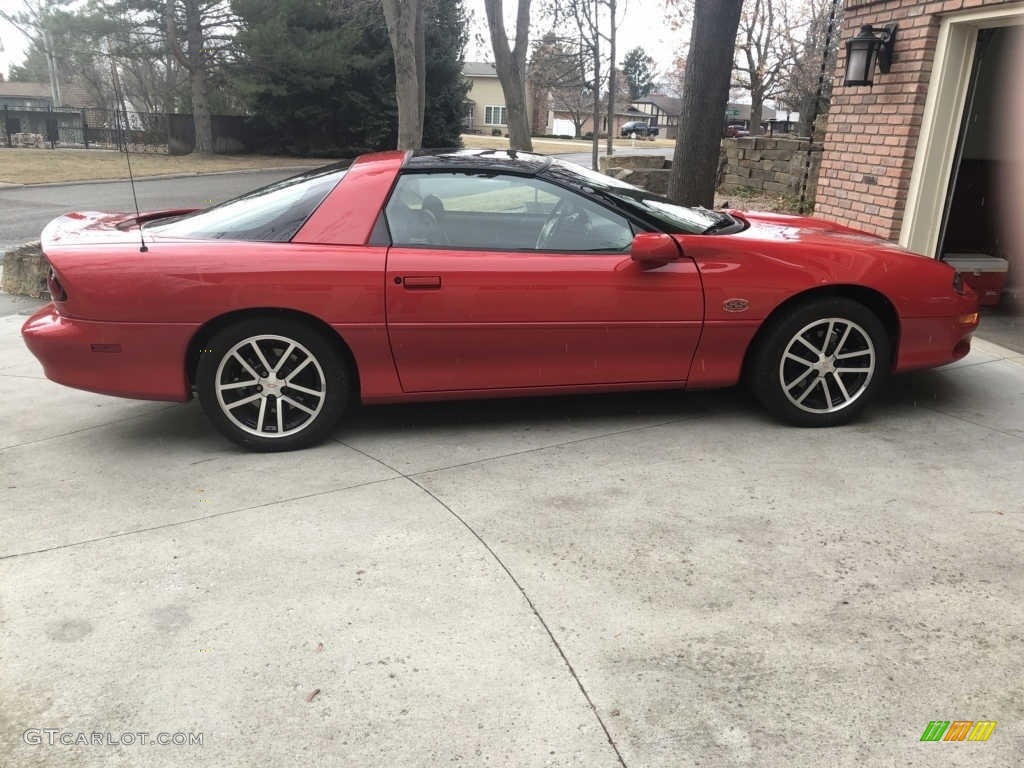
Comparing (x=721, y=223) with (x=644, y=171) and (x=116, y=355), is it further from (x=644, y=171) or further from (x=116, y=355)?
(x=644, y=171)

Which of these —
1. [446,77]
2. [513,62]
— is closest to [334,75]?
[446,77]

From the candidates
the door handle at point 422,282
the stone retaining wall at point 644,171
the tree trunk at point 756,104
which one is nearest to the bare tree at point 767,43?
the tree trunk at point 756,104

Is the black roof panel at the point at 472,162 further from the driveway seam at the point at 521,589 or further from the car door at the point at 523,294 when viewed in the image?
the driveway seam at the point at 521,589

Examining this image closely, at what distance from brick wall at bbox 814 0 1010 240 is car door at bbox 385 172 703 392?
12.5ft

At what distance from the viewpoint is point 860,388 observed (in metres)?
4.30

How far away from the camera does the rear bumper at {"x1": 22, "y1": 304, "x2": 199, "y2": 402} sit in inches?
152

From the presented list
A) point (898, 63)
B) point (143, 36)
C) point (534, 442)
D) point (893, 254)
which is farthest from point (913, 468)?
point (143, 36)

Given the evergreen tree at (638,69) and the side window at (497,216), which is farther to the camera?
the evergreen tree at (638,69)

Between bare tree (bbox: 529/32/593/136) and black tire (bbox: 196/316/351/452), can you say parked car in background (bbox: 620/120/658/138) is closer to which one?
bare tree (bbox: 529/32/593/136)

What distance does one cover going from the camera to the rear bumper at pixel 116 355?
386cm

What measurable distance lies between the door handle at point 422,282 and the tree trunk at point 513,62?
14.9 meters

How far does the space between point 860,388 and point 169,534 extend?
341 centimetres

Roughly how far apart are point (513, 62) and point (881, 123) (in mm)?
13647

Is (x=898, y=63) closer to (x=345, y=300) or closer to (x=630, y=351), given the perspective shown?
(x=630, y=351)
